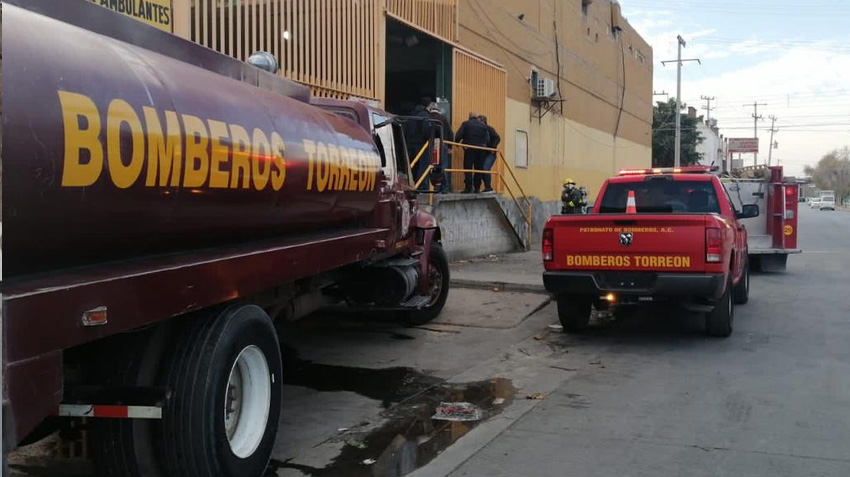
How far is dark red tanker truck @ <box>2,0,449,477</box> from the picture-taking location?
268 centimetres

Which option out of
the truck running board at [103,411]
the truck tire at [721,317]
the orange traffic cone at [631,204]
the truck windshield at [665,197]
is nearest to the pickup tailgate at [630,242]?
the truck tire at [721,317]

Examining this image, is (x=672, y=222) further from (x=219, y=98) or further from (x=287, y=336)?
(x=219, y=98)

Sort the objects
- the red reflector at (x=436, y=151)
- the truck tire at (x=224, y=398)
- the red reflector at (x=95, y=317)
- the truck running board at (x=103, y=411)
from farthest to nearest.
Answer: the red reflector at (x=436, y=151) → the truck tire at (x=224, y=398) → the truck running board at (x=103, y=411) → the red reflector at (x=95, y=317)

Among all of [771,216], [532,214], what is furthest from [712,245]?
[532,214]

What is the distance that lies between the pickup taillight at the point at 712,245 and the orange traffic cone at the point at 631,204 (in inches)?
76.6

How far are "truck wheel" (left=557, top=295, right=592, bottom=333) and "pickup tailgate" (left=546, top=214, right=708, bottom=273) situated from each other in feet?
2.14

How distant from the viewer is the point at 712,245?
762cm

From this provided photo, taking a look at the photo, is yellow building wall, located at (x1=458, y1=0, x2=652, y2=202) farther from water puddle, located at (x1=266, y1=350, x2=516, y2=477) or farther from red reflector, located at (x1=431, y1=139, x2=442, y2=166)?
water puddle, located at (x1=266, y1=350, x2=516, y2=477)

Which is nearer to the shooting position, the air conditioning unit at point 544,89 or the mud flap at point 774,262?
the mud flap at point 774,262

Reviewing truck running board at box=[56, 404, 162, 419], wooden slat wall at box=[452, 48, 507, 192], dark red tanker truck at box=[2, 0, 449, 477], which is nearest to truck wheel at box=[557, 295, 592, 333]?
dark red tanker truck at box=[2, 0, 449, 477]

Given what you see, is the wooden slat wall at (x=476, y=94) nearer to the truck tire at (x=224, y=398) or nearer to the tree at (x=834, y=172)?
the truck tire at (x=224, y=398)

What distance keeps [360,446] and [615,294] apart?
4.07 meters

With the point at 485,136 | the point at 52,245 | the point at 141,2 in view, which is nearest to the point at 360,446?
the point at 52,245

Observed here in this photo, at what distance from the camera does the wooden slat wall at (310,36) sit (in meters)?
10.4
